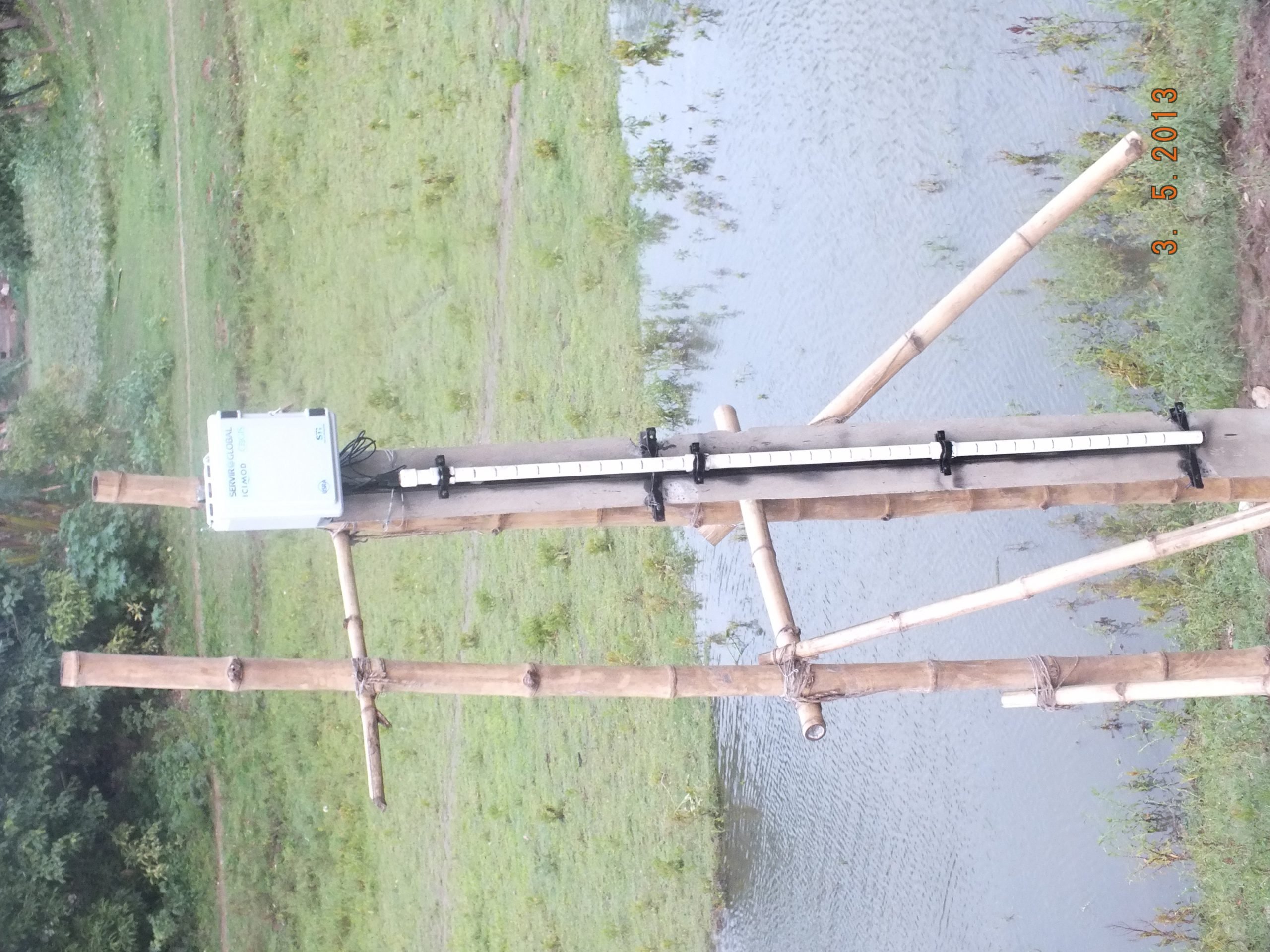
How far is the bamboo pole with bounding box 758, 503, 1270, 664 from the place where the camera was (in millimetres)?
2994

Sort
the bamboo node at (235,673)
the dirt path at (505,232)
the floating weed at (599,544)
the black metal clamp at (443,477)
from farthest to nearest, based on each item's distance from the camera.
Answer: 1. the dirt path at (505,232)
2. the floating weed at (599,544)
3. the bamboo node at (235,673)
4. the black metal clamp at (443,477)

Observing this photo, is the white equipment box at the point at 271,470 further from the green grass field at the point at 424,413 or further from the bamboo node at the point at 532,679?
the green grass field at the point at 424,413

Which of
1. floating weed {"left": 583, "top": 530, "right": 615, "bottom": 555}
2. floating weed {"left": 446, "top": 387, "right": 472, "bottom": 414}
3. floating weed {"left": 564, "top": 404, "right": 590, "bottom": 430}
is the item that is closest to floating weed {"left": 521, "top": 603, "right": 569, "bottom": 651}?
floating weed {"left": 583, "top": 530, "right": 615, "bottom": 555}

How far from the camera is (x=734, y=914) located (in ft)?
17.8

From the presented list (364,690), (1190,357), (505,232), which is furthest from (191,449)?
(1190,357)

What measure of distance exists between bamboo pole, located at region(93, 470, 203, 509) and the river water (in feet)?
10.4

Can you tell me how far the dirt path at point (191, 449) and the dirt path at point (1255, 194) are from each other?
6372 mm

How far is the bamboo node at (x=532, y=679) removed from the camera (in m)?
3.12

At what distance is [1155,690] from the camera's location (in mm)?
3113

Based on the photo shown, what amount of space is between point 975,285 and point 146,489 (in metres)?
2.58

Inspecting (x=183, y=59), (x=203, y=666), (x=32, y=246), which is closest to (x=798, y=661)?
(x=203, y=666)

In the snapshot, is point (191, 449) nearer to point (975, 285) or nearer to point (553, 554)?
point (553, 554)

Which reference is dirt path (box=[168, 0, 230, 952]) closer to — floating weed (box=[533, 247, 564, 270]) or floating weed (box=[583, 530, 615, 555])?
floating weed (box=[533, 247, 564, 270])

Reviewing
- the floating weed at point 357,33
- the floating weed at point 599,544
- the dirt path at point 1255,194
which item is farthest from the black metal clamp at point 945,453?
the floating weed at point 357,33
